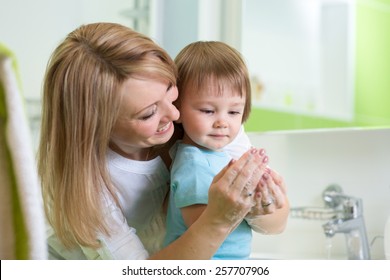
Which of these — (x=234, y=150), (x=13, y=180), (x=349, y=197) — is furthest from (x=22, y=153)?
(x=349, y=197)

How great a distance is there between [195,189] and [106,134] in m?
0.14

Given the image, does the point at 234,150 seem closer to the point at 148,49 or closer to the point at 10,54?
the point at 148,49

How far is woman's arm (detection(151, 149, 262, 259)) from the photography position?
2.20 feet

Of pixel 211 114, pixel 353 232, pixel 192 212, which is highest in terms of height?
pixel 211 114

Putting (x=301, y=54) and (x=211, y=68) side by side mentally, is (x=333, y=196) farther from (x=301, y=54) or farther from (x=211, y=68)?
(x=211, y=68)

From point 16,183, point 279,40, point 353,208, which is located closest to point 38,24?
point 279,40

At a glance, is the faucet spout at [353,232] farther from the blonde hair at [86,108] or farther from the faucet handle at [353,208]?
the blonde hair at [86,108]

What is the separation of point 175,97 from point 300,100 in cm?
72

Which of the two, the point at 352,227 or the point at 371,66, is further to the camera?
the point at 371,66

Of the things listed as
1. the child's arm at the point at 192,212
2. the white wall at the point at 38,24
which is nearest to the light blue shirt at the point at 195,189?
the child's arm at the point at 192,212

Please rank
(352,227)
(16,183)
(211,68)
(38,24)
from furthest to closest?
(38,24) → (352,227) → (211,68) → (16,183)

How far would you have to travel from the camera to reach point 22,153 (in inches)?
16.1

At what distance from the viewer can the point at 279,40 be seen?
59.1 inches

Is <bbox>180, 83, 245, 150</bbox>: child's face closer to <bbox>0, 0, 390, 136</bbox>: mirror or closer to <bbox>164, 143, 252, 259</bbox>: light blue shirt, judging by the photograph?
<bbox>164, 143, 252, 259</bbox>: light blue shirt
